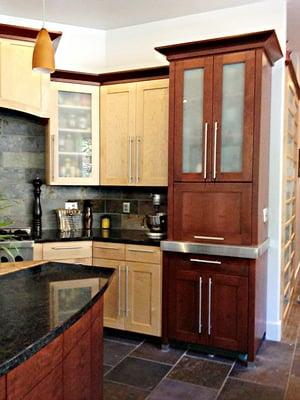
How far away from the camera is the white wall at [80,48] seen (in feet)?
13.4

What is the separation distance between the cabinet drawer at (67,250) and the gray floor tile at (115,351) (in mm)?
788

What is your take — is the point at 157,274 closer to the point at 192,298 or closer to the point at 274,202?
the point at 192,298

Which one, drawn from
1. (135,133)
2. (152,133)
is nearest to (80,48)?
(135,133)

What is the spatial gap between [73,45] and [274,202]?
251 centimetres

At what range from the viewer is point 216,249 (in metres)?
3.08

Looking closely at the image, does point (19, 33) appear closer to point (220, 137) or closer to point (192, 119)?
point (192, 119)

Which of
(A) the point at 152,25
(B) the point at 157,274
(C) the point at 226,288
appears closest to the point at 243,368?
(C) the point at 226,288

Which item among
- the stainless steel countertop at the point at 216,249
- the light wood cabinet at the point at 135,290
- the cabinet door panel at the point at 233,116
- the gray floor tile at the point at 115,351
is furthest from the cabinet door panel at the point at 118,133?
the gray floor tile at the point at 115,351

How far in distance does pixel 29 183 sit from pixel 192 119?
1792mm

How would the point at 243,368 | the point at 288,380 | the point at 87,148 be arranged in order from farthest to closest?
the point at 87,148 < the point at 243,368 < the point at 288,380

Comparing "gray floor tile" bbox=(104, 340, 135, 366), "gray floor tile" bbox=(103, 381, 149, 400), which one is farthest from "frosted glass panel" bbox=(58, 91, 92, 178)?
"gray floor tile" bbox=(103, 381, 149, 400)

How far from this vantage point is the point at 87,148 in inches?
156

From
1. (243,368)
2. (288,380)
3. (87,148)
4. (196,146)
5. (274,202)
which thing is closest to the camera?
(288,380)

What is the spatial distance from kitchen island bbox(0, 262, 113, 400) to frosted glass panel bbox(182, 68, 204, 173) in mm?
1316
